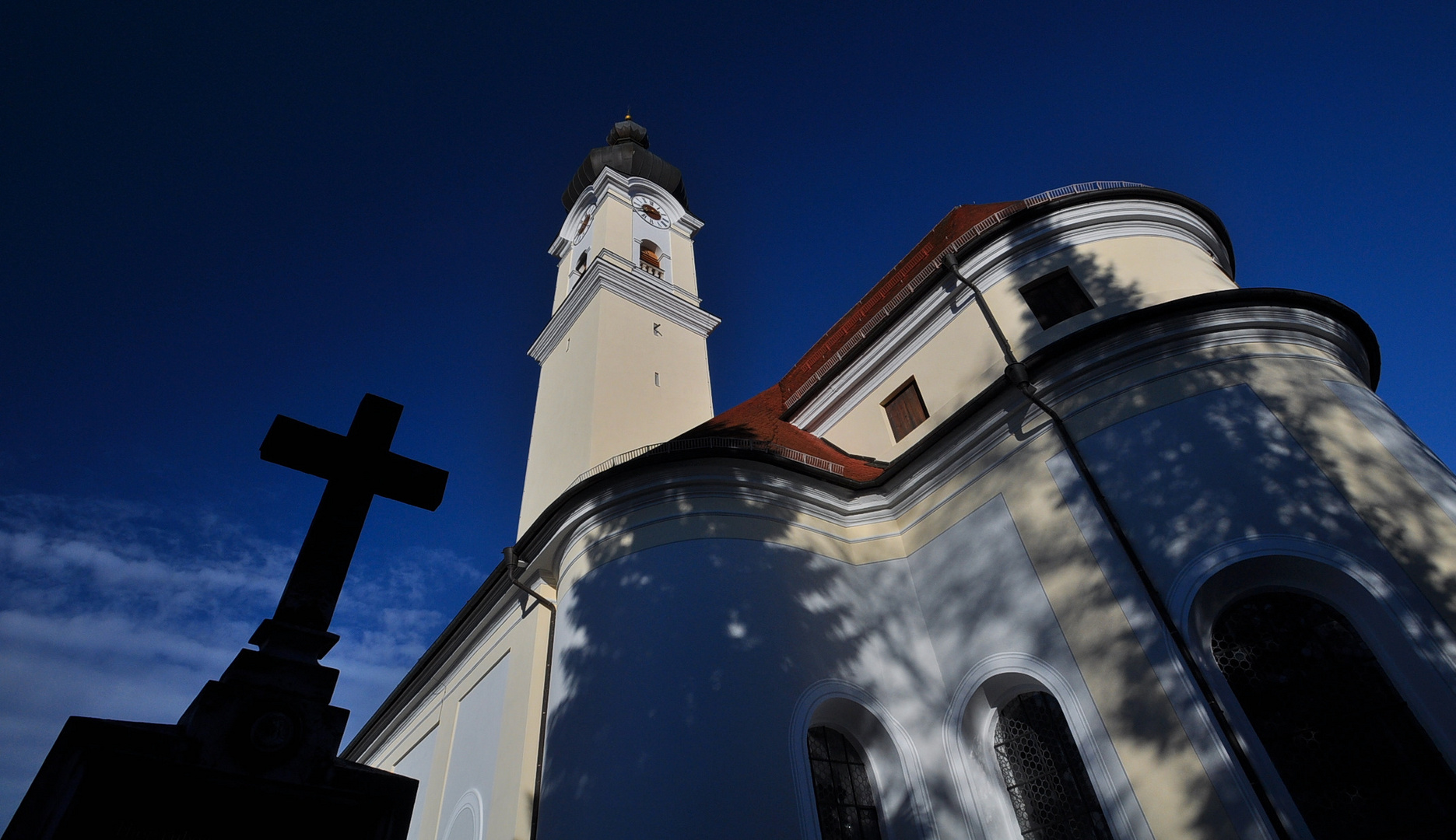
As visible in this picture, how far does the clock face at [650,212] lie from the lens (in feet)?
77.6

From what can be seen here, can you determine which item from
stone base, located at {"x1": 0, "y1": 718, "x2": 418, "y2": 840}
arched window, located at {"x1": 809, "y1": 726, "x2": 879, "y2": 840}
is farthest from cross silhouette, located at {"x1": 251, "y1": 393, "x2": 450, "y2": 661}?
arched window, located at {"x1": 809, "y1": 726, "x2": 879, "y2": 840}

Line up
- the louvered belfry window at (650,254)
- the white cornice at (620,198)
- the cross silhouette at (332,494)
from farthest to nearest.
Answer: the white cornice at (620,198) < the louvered belfry window at (650,254) < the cross silhouette at (332,494)

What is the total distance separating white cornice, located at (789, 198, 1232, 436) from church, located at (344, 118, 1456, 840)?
47 mm

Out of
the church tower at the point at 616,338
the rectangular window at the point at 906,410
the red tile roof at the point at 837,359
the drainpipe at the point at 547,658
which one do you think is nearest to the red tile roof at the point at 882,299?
the red tile roof at the point at 837,359

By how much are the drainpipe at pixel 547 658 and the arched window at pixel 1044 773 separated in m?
5.09

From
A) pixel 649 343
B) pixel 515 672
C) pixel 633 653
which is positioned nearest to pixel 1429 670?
pixel 633 653

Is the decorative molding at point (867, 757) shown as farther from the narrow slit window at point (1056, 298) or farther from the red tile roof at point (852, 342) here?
the narrow slit window at point (1056, 298)

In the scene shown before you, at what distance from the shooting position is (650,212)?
23922 millimetres

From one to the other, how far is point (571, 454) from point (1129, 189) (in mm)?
10869

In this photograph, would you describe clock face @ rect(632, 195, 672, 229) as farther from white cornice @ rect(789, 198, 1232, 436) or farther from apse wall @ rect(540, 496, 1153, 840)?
apse wall @ rect(540, 496, 1153, 840)

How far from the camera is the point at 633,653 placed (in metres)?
8.20

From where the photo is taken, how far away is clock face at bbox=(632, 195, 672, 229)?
77.6ft

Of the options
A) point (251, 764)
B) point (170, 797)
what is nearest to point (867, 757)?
point (251, 764)

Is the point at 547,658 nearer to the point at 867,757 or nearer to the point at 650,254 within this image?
the point at 867,757
